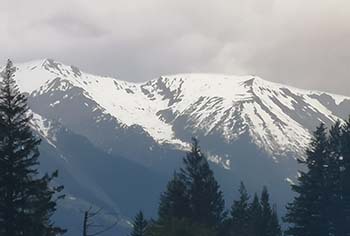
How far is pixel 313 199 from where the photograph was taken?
71125 millimetres

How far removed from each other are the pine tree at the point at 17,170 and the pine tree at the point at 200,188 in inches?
1244

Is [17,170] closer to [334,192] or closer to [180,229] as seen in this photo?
[180,229]

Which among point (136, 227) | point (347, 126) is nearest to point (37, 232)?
point (347, 126)

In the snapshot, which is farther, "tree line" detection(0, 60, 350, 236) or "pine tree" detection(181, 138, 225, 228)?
"pine tree" detection(181, 138, 225, 228)

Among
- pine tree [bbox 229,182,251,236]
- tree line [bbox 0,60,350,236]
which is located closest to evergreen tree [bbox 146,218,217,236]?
tree line [bbox 0,60,350,236]

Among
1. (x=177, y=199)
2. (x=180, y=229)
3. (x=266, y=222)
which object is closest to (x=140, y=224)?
(x=266, y=222)

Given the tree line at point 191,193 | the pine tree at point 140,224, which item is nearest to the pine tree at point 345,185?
the tree line at point 191,193

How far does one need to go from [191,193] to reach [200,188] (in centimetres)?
92

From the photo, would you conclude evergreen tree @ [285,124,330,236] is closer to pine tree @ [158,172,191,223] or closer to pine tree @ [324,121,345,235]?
pine tree @ [324,121,345,235]

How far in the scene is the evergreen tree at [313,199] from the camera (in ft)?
232

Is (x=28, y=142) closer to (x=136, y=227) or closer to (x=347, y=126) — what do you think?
(x=347, y=126)

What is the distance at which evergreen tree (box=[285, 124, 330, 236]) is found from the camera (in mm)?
70812

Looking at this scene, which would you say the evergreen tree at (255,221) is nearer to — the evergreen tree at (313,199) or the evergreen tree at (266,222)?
the evergreen tree at (266,222)

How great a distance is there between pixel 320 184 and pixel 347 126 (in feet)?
22.4
